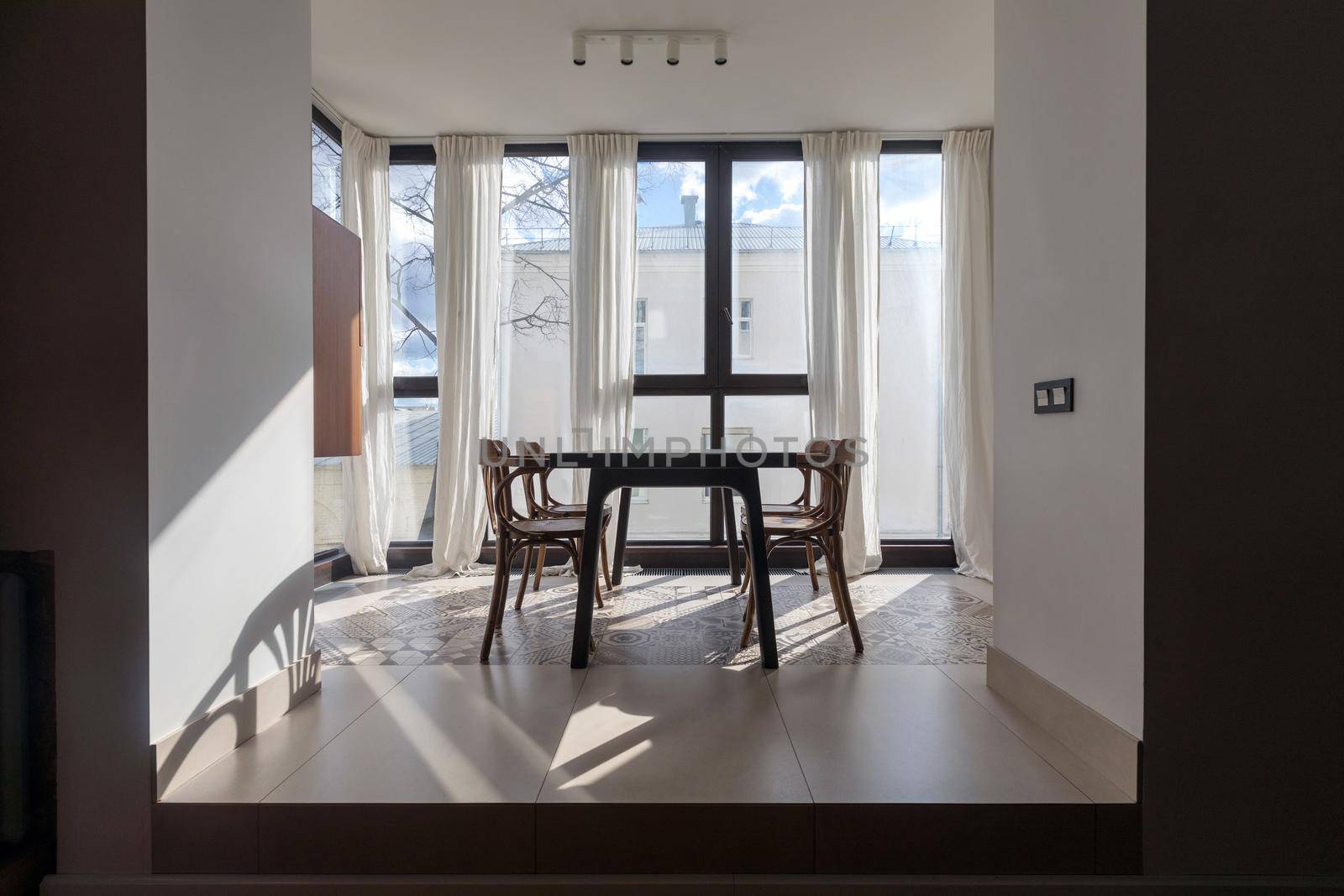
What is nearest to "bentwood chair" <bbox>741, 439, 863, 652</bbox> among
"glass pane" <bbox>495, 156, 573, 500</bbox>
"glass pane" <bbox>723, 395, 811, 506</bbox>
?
"glass pane" <bbox>723, 395, 811, 506</bbox>

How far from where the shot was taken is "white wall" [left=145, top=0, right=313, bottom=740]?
151cm

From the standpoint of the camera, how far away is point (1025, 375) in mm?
1978

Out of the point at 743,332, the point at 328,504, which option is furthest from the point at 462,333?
the point at 743,332

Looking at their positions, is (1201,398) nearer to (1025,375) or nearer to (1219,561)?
(1219,561)

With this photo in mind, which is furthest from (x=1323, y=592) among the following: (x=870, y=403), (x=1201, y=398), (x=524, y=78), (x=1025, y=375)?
(x=524, y=78)

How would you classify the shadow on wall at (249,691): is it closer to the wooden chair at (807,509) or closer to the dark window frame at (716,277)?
the wooden chair at (807,509)

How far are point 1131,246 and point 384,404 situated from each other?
4041mm

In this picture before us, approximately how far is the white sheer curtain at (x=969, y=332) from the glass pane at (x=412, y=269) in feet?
11.4

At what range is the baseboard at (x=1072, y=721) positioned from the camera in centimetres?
147

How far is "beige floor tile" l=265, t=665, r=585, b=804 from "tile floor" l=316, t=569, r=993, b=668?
0.28 metres

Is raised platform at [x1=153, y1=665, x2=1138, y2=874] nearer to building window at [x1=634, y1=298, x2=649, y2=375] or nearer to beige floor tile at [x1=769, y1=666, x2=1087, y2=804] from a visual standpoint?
beige floor tile at [x1=769, y1=666, x2=1087, y2=804]

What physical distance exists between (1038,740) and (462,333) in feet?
12.3

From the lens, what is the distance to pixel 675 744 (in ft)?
5.72

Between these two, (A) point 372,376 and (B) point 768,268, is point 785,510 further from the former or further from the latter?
(A) point 372,376
